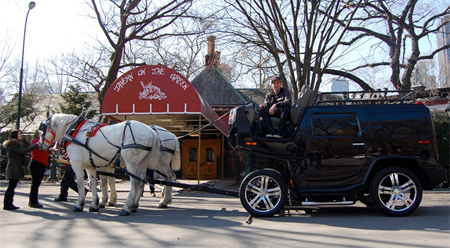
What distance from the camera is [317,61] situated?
14727 millimetres

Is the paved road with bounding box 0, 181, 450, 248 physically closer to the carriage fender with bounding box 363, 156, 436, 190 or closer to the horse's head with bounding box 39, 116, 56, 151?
the carriage fender with bounding box 363, 156, 436, 190

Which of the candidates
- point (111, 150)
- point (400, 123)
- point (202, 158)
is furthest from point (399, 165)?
point (202, 158)

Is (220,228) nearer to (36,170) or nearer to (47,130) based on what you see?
(47,130)

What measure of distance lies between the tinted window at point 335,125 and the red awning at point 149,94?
6550 millimetres

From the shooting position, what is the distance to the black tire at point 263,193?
7.25 m

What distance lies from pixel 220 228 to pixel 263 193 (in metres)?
1.24

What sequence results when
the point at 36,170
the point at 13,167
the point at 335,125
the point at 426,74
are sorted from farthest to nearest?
the point at 426,74 → the point at 36,170 → the point at 13,167 → the point at 335,125

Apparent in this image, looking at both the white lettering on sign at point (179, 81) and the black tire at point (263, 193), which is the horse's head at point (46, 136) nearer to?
the black tire at point (263, 193)

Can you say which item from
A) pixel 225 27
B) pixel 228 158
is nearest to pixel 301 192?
pixel 225 27

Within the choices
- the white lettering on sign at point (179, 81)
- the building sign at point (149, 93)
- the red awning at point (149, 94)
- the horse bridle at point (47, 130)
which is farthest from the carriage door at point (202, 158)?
the horse bridle at point (47, 130)

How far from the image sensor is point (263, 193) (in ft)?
23.9

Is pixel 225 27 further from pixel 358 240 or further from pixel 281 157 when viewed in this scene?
pixel 358 240

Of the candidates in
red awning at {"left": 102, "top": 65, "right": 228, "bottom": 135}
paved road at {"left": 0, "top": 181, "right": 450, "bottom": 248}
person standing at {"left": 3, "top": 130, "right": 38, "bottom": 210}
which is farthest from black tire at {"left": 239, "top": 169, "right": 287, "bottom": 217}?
red awning at {"left": 102, "top": 65, "right": 228, "bottom": 135}

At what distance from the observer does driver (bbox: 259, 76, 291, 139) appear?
296 inches
